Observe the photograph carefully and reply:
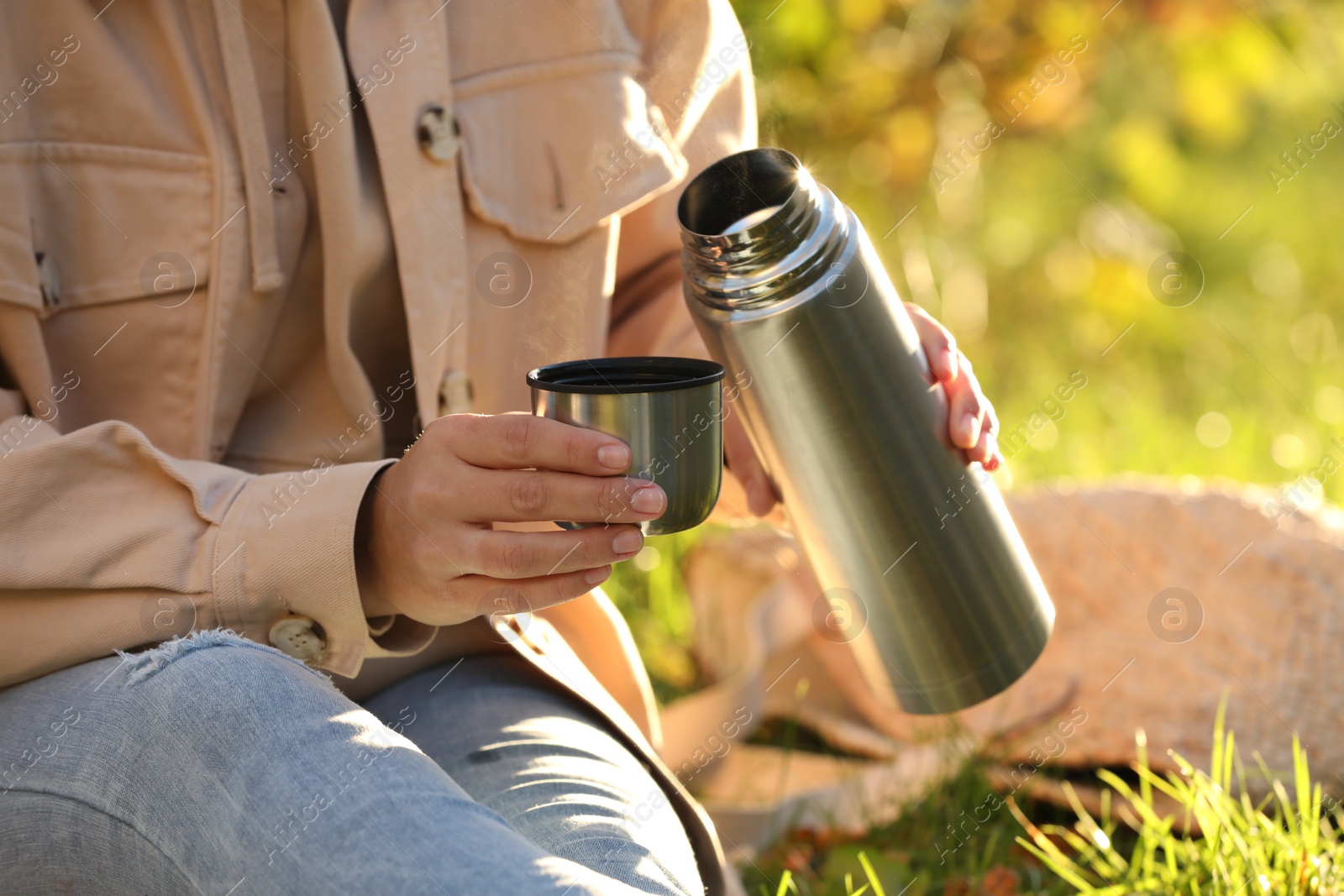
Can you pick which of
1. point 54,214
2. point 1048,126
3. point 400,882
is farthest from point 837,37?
point 400,882

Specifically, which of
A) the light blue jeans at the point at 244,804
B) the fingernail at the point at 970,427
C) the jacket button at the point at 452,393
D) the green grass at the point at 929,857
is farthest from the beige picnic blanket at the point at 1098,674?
the light blue jeans at the point at 244,804

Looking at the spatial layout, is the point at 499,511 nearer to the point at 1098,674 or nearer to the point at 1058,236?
the point at 1098,674

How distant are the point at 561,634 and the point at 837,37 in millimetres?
1875

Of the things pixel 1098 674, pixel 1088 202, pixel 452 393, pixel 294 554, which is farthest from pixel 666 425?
pixel 1088 202

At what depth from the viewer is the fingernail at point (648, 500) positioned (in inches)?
35.7

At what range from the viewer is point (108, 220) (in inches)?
45.9

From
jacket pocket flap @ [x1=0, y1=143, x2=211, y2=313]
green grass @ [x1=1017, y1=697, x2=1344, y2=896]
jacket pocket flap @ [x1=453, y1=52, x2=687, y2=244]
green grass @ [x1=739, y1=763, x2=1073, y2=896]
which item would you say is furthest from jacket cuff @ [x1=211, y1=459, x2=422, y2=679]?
green grass @ [x1=1017, y1=697, x2=1344, y2=896]

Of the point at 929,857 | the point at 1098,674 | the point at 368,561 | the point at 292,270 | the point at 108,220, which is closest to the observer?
the point at 368,561

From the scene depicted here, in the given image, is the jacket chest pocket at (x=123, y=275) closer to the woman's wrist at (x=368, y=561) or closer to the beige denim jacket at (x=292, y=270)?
the beige denim jacket at (x=292, y=270)

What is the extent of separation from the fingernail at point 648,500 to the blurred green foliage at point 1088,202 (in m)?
1.90

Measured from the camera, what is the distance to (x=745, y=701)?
2002 millimetres

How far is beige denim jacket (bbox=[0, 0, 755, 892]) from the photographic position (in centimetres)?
100

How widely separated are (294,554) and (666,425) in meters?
0.34

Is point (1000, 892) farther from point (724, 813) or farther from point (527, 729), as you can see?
point (527, 729)
